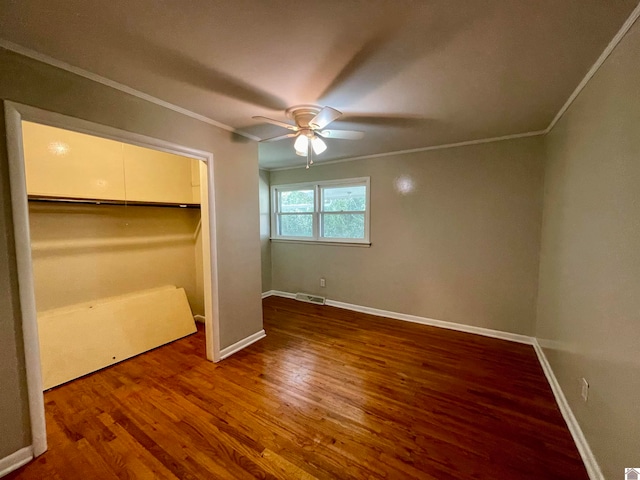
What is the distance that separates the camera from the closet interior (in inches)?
91.1

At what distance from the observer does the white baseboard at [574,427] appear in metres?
1.43

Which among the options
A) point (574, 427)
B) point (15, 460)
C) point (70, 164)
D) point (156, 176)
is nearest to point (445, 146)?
point (574, 427)

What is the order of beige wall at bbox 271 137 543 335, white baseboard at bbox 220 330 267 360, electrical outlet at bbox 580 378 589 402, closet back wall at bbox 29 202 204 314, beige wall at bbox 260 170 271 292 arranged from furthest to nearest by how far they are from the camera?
beige wall at bbox 260 170 271 292 → beige wall at bbox 271 137 543 335 → white baseboard at bbox 220 330 267 360 → closet back wall at bbox 29 202 204 314 → electrical outlet at bbox 580 378 589 402

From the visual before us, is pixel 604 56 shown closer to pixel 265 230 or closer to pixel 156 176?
pixel 156 176

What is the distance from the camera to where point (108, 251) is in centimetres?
284

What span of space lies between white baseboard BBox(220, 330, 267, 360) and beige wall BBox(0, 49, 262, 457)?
0.18ft

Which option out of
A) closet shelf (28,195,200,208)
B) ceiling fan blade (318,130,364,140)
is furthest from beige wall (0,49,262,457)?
ceiling fan blade (318,130,364,140)

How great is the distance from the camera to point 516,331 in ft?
10.1

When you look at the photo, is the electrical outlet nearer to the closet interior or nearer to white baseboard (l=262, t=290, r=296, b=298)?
the closet interior

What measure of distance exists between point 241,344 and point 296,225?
2421mm

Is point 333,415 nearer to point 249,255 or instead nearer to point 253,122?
point 249,255

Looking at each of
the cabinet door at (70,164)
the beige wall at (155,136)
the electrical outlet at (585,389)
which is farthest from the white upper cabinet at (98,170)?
the electrical outlet at (585,389)

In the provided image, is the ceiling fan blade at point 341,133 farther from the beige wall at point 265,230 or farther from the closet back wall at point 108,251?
the beige wall at point 265,230

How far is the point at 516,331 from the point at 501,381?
3.46 ft
